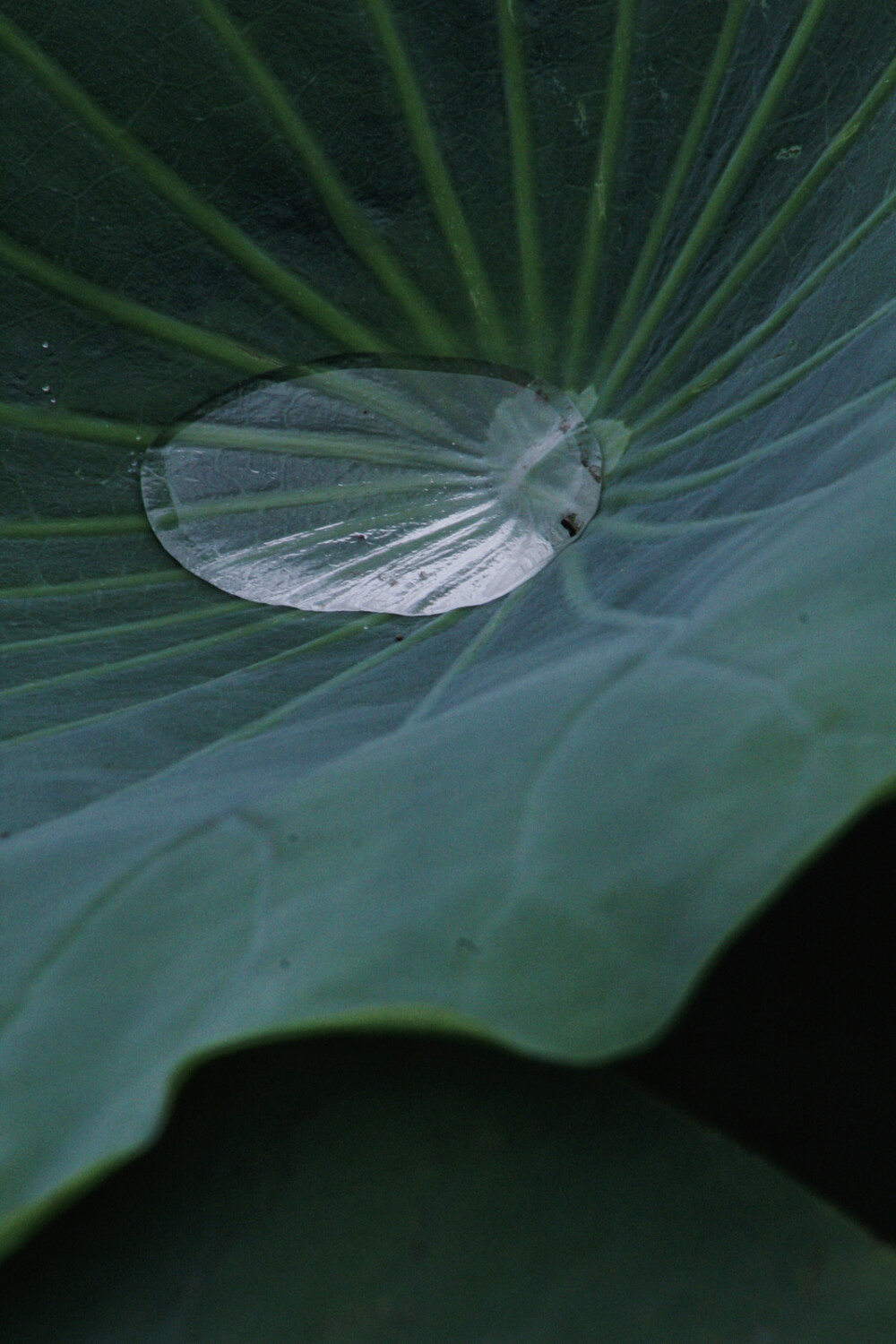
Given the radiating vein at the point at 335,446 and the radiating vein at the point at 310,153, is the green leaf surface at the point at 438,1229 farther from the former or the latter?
the radiating vein at the point at 310,153

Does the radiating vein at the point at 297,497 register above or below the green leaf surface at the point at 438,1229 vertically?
above

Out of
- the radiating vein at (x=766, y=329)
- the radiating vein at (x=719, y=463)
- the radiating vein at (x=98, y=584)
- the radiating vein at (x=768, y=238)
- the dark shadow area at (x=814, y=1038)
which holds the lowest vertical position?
the dark shadow area at (x=814, y=1038)

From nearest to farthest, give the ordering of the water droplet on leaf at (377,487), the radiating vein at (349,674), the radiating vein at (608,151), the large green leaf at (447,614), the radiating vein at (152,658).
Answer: the large green leaf at (447,614)
the radiating vein at (349,674)
the radiating vein at (152,658)
the water droplet on leaf at (377,487)
the radiating vein at (608,151)

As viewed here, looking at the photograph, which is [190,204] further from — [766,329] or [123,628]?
[766,329]

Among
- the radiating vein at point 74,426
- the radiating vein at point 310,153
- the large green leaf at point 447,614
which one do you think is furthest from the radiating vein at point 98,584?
the radiating vein at point 310,153

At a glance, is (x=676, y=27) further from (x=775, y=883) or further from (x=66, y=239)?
(x=775, y=883)

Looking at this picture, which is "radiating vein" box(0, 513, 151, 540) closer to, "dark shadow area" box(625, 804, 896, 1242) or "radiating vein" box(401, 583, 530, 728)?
"radiating vein" box(401, 583, 530, 728)
